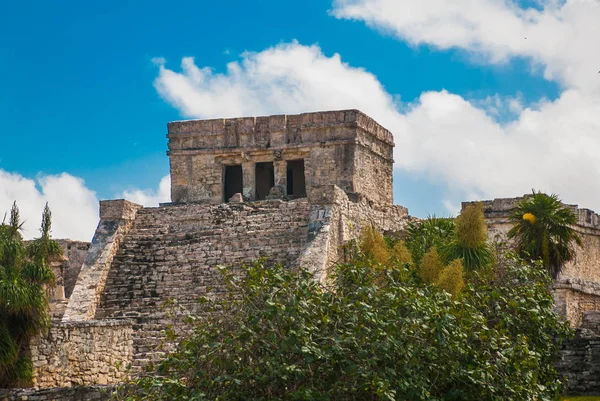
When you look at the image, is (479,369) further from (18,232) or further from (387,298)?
(18,232)

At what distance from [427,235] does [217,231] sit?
3.67 meters

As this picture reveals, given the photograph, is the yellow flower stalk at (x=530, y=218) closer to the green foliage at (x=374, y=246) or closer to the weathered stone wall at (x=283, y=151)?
the green foliage at (x=374, y=246)

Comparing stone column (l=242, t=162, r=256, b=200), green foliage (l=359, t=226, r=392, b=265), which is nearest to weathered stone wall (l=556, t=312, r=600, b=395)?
green foliage (l=359, t=226, r=392, b=265)

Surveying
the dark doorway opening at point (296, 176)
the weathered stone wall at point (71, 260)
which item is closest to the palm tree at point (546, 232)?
the dark doorway opening at point (296, 176)

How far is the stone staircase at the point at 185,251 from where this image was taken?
18.1 meters

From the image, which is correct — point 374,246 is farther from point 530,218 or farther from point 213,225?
point 213,225

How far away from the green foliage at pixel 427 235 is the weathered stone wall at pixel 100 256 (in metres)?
5.02

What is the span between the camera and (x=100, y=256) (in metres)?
19.5

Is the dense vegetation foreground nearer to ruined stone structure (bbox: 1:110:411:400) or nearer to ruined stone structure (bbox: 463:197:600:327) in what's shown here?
ruined stone structure (bbox: 1:110:411:400)

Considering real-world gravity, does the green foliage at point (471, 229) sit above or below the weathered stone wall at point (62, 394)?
above

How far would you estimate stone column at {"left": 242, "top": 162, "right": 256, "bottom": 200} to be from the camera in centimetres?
2431

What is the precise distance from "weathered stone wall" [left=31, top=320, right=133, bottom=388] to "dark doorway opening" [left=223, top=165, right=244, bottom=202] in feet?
29.2

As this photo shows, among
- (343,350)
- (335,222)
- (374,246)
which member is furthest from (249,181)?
(343,350)

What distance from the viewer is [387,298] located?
38.3ft
